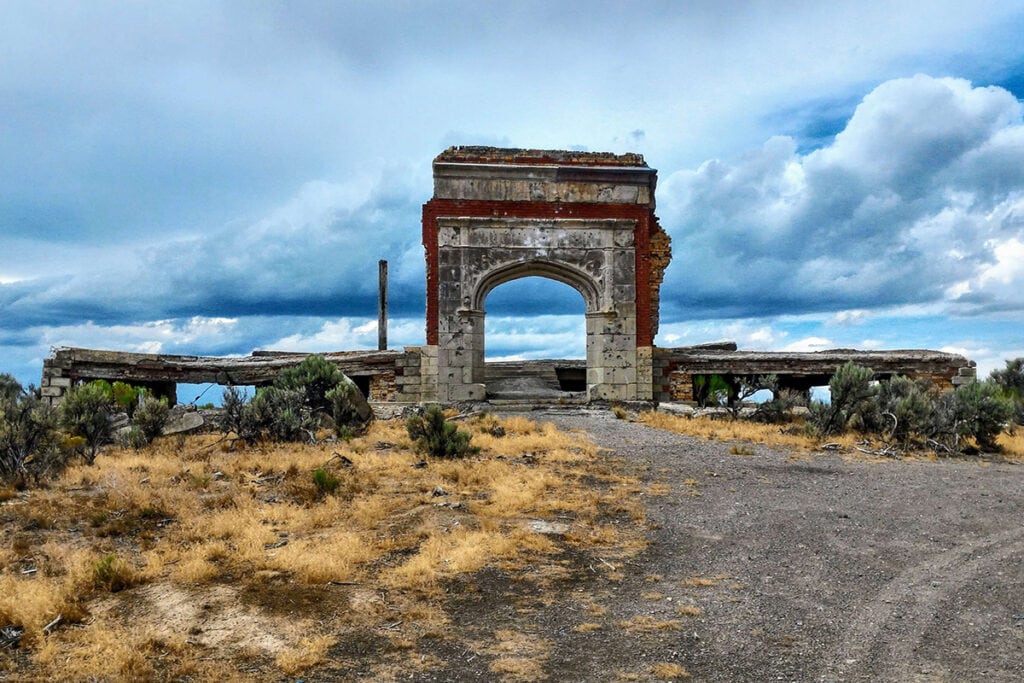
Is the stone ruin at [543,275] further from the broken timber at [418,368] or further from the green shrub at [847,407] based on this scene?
the green shrub at [847,407]

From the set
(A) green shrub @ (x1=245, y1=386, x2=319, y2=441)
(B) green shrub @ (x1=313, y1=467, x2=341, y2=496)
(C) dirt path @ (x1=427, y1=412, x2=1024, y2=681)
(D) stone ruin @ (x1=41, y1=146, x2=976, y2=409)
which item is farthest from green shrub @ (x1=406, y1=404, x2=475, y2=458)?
(D) stone ruin @ (x1=41, y1=146, x2=976, y2=409)

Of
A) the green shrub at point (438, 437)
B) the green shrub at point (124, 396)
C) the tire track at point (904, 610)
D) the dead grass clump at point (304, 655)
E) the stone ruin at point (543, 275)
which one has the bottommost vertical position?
the dead grass clump at point (304, 655)

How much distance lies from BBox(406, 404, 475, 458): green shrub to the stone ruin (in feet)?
25.4

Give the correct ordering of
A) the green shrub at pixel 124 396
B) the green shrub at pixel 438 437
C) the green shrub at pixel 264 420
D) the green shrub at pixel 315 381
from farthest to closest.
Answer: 1. the green shrub at pixel 124 396
2. the green shrub at pixel 315 381
3. the green shrub at pixel 264 420
4. the green shrub at pixel 438 437

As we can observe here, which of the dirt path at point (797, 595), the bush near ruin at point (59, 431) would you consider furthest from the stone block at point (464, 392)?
the dirt path at point (797, 595)

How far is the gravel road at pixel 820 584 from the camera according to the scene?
5262mm

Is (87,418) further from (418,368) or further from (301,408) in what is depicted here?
(418,368)

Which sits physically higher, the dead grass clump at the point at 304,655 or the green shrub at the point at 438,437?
the green shrub at the point at 438,437

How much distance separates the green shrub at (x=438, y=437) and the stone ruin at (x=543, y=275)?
7744 mm

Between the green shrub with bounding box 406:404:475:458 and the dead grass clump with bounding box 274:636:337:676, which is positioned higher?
the green shrub with bounding box 406:404:475:458

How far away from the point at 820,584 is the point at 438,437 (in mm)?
7077

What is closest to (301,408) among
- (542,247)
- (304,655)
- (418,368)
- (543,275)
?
(418,368)

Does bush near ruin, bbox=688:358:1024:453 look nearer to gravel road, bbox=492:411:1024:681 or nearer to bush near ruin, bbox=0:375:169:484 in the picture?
gravel road, bbox=492:411:1024:681

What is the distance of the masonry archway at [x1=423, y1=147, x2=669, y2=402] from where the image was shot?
69.3 feet
